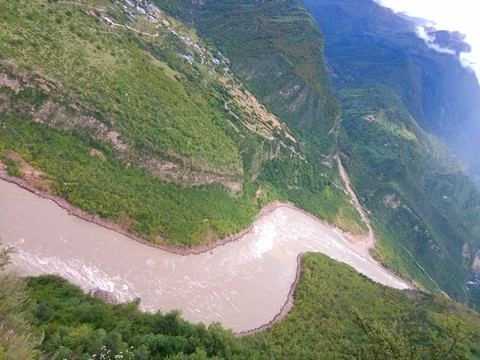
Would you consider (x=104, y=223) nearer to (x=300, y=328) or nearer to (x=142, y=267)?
(x=142, y=267)

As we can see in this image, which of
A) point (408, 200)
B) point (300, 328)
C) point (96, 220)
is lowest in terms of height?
point (408, 200)

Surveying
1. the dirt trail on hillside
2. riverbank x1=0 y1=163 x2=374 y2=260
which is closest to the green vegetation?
the dirt trail on hillside

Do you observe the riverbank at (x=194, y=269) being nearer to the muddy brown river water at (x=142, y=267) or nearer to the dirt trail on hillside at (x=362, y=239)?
the muddy brown river water at (x=142, y=267)

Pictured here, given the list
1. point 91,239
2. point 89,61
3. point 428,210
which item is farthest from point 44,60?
point 428,210

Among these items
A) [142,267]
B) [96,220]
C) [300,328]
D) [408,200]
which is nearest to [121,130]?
[96,220]

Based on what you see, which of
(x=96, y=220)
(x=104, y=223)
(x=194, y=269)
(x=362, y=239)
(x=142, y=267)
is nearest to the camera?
(x=142, y=267)

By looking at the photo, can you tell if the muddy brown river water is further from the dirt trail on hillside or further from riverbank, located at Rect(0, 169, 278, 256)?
the dirt trail on hillside

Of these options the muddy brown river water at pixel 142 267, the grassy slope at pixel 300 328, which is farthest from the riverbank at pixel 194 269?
the grassy slope at pixel 300 328
